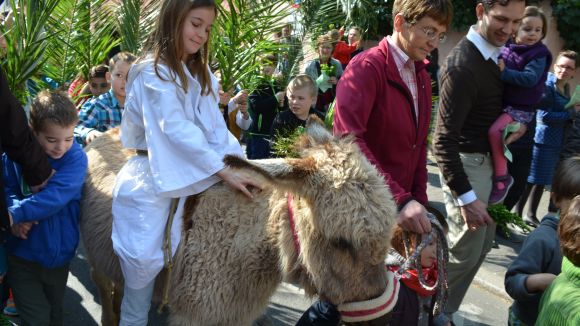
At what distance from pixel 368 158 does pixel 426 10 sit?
82 centimetres

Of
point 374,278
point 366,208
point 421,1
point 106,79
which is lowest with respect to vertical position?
point 374,278

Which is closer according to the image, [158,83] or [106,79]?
[158,83]

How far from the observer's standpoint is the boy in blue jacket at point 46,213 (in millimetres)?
2938

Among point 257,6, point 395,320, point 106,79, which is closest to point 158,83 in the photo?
A: point 395,320

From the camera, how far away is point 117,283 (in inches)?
118

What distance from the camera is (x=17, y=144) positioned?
2.66 metres

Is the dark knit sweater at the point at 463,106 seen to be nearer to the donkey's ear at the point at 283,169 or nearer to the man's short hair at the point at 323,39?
the donkey's ear at the point at 283,169

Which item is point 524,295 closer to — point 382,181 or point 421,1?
point 382,181

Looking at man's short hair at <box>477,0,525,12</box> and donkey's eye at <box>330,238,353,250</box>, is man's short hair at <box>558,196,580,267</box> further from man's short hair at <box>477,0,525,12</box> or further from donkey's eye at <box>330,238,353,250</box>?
man's short hair at <box>477,0,525,12</box>

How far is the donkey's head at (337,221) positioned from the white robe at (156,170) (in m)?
0.46

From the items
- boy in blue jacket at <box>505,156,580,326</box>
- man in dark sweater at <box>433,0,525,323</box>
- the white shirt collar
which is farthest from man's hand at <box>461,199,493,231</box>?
the white shirt collar

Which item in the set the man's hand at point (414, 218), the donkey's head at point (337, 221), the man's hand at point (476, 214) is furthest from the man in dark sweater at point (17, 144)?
the man's hand at point (476, 214)

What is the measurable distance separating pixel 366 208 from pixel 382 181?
6.8 inches

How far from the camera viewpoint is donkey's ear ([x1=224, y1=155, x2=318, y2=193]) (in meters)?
2.12
